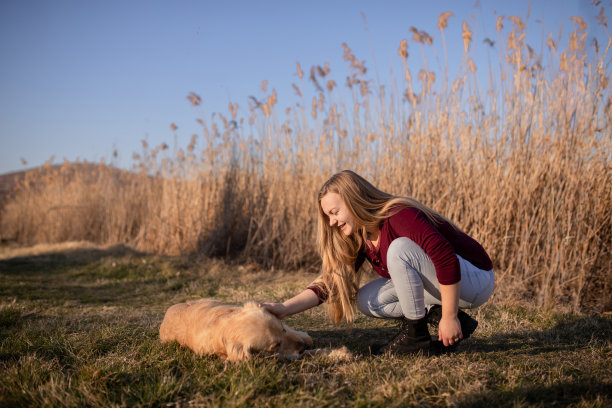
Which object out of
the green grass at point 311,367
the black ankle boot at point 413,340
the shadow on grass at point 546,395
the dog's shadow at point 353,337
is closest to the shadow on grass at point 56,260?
the green grass at point 311,367

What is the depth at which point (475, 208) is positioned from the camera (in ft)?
13.4

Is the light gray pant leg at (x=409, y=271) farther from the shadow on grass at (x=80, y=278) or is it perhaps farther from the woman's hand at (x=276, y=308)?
the shadow on grass at (x=80, y=278)

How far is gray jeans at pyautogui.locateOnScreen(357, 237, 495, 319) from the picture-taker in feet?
7.26

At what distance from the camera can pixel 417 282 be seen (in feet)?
7.31

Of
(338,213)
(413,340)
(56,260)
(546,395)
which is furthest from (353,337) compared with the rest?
(56,260)

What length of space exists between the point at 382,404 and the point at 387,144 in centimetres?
340

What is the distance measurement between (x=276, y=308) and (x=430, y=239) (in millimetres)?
857

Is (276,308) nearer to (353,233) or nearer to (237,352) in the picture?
(237,352)

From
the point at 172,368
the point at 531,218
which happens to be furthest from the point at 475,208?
the point at 172,368

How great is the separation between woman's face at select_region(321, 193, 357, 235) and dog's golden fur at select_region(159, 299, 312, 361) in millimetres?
637

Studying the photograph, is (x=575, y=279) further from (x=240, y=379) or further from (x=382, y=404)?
(x=240, y=379)

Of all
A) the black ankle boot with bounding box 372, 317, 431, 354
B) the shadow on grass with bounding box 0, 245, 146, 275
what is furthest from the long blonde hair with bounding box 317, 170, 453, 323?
the shadow on grass with bounding box 0, 245, 146, 275

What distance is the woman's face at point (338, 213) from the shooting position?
2354mm

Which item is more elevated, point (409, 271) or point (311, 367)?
point (409, 271)
